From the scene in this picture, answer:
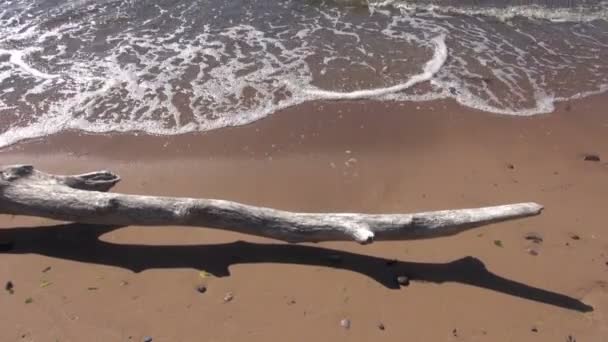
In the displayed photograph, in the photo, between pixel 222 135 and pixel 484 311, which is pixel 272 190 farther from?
pixel 484 311

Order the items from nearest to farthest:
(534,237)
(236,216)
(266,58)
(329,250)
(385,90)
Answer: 1. (236,216)
2. (329,250)
3. (534,237)
4. (385,90)
5. (266,58)

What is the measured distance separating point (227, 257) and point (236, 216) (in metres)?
0.40

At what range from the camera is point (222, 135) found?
250 inches

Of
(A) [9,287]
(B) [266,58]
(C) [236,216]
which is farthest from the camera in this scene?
(B) [266,58]

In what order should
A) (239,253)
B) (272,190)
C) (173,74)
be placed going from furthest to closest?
(173,74) → (272,190) → (239,253)

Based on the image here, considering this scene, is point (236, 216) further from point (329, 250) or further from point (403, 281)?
point (403, 281)

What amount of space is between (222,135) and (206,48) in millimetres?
2862

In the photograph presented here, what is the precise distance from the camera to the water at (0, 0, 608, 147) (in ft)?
22.7

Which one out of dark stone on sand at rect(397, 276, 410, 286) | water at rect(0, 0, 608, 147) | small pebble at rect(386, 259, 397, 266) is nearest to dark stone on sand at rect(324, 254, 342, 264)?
small pebble at rect(386, 259, 397, 266)

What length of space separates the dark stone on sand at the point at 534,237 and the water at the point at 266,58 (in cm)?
264

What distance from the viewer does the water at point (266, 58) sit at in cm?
693

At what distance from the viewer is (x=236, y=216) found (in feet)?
14.0

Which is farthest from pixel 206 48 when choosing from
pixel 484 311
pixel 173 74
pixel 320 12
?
pixel 484 311

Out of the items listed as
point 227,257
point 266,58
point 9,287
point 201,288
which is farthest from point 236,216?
point 266,58
